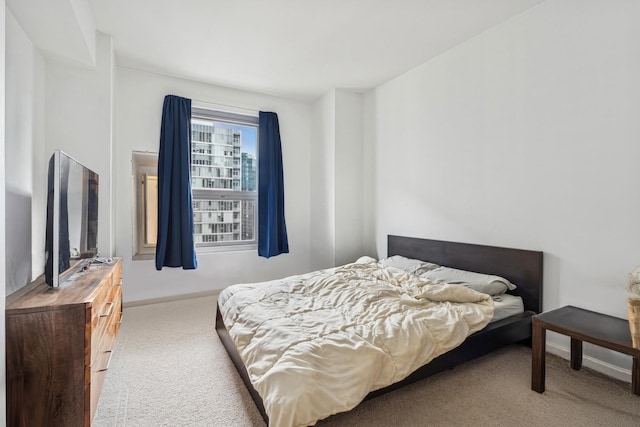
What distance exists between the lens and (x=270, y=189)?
4.23m

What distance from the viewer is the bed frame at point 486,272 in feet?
6.17

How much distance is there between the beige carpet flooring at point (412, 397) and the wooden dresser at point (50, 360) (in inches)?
11.3

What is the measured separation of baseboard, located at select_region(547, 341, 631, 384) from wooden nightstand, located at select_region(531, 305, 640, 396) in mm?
101

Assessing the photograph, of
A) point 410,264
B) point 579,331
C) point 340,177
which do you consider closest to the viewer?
point 579,331

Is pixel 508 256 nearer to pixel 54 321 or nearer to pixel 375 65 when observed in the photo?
pixel 375 65

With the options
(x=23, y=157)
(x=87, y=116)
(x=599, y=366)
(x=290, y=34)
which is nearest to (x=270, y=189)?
(x=290, y=34)

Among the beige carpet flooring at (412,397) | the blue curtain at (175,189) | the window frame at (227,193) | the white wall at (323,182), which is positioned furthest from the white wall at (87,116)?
the white wall at (323,182)

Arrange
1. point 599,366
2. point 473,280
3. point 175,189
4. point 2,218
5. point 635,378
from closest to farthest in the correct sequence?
point 2,218, point 635,378, point 599,366, point 473,280, point 175,189

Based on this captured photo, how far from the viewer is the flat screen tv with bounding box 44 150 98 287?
5.35 feet

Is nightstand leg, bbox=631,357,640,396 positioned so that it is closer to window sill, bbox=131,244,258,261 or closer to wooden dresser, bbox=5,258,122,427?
wooden dresser, bbox=5,258,122,427

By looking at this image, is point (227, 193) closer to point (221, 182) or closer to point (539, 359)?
point (221, 182)

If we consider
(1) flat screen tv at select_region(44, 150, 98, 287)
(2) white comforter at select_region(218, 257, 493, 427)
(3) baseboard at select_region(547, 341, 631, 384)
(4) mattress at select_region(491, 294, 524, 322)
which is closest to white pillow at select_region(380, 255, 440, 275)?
(2) white comforter at select_region(218, 257, 493, 427)

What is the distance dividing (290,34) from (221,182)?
2.16 meters

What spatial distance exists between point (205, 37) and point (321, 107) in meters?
1.88
